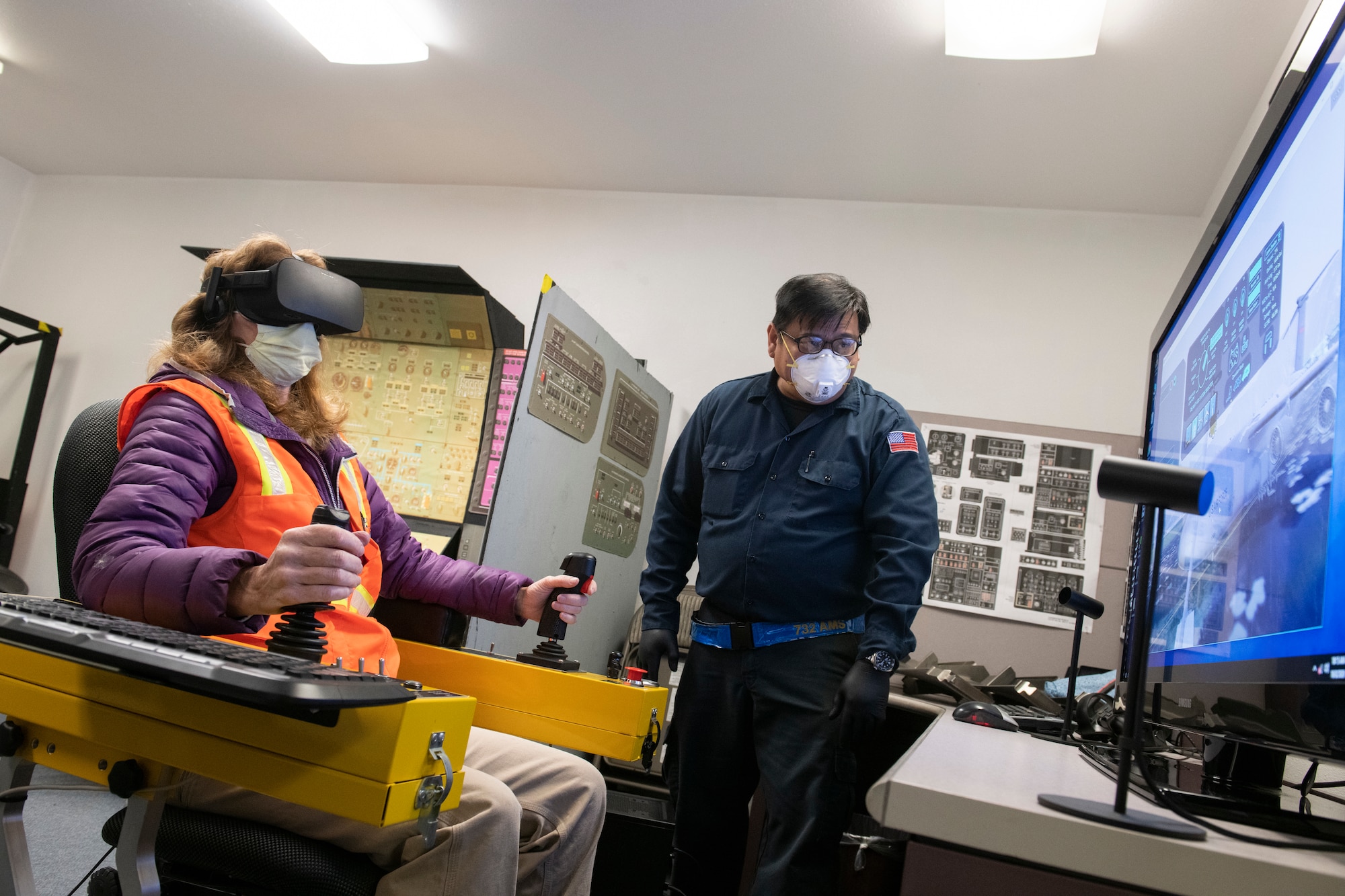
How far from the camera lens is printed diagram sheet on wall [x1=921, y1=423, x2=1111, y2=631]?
3314 mm

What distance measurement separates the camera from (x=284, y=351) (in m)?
1.50

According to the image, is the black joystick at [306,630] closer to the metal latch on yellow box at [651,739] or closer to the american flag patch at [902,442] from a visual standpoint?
the metal latch on yellow box at [651,739]

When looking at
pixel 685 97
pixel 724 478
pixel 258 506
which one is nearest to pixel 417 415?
pixel 685 97

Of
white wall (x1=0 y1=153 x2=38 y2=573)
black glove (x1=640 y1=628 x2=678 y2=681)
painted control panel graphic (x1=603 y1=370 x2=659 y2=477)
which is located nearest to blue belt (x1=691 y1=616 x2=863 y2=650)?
→ black glove (x1=640 y1=628 x2=678 y2=681)

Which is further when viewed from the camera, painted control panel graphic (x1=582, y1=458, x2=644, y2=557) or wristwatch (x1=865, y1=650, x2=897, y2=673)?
painted control panel graphic (x1=582, y1=458, x2=644, y2=557)

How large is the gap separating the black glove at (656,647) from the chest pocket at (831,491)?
453mm

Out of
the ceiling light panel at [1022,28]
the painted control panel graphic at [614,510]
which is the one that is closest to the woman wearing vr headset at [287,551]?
the painted control panel graphic at [614,510]

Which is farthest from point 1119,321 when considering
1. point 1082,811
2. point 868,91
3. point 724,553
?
point 1082,811

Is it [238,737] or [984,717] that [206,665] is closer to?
[238,737]

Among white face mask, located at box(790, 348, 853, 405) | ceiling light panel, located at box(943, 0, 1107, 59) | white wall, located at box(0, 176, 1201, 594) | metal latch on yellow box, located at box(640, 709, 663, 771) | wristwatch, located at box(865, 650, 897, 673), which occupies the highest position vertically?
ceiling light panel, located at box(943, 0, 1107, 59)

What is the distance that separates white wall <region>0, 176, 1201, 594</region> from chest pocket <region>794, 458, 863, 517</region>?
1.74 metres

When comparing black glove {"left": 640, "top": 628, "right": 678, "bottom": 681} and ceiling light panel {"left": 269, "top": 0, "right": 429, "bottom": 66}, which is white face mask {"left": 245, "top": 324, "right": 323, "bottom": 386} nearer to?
black glove {"left": 640, "top": 628, "right": 678, "bottom": 681}

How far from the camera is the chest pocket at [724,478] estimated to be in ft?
6.83

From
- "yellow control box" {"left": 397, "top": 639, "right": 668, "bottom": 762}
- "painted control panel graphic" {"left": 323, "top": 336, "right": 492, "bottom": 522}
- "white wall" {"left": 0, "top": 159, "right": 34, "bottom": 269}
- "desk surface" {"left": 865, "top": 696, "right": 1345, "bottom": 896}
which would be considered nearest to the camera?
"desk surface" {"left": 865, "top": 696, "right": 1345, "bottom": 896}
